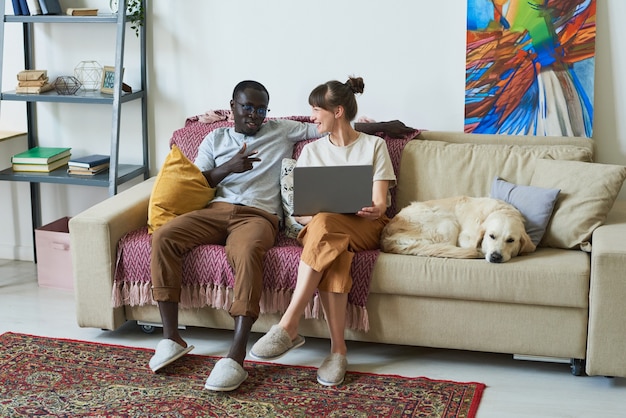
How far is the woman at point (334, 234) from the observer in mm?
3150

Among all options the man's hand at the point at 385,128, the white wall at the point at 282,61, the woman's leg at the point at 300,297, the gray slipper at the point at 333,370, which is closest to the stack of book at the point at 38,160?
the white wall at the point at 282,61

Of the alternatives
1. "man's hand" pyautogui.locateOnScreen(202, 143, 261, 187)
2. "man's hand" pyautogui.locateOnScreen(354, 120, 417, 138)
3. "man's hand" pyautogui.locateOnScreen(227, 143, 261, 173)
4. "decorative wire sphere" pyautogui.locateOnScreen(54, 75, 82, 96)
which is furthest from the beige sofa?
"decorative wire sphere" pyautogui.locateOnScreen(54, 75, 82, 96)

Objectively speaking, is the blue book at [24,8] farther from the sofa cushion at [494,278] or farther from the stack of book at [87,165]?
the sofa cushion at [494,278]

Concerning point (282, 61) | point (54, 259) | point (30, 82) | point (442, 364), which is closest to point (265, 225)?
point (442, 364)

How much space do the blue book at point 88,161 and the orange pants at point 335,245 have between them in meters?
1.34

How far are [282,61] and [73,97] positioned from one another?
999mm

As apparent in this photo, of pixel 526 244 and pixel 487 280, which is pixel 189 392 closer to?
pixel 487 280

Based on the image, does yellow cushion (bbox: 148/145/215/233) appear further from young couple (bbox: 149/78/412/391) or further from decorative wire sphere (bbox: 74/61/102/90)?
decorative wire sphere (bbox: 74/61/102/90)

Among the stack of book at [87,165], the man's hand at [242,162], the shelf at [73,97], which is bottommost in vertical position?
the stack of book at [87,165]

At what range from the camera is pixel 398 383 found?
3.09 meters

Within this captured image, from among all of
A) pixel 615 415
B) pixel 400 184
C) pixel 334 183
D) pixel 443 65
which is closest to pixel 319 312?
pixel 334 183

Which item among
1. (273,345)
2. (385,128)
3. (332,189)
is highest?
(385,128)

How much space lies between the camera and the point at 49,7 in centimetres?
410

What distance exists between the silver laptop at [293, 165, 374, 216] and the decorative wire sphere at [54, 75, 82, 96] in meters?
1.59
